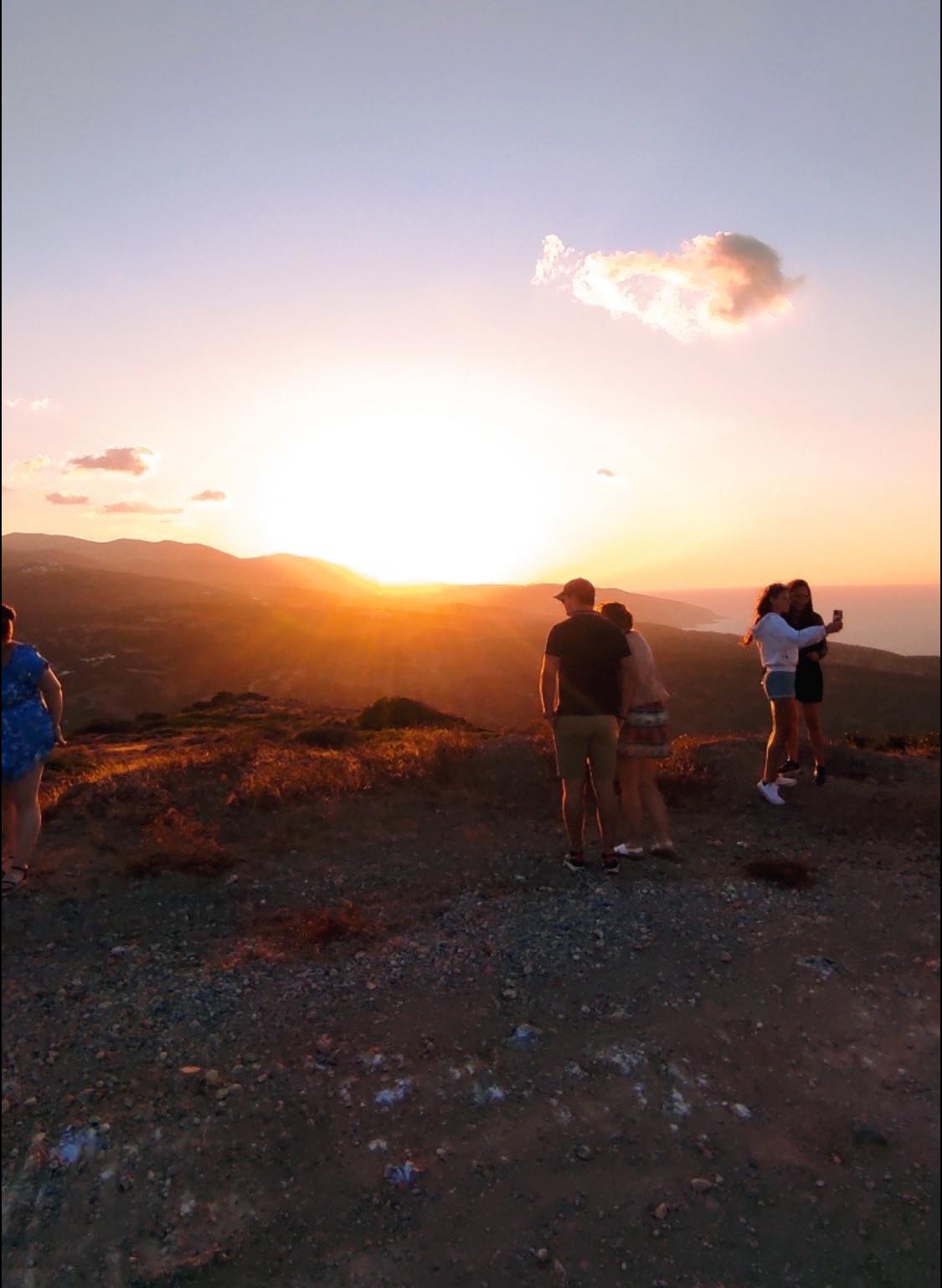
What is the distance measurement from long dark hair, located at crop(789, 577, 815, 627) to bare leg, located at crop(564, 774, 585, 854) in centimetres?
322

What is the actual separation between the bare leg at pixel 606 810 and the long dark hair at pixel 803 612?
304 centimetres

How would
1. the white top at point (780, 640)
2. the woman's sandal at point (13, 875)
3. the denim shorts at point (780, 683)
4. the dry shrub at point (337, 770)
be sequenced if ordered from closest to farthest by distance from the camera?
the woman's sandal at point (13, 875)
the white top at point (780, 640)
the denim shorts at point (780, 683)
the dry shrub at point (337, 770)

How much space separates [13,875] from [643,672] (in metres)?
5.41

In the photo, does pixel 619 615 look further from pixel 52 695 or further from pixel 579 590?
pixel 52 695

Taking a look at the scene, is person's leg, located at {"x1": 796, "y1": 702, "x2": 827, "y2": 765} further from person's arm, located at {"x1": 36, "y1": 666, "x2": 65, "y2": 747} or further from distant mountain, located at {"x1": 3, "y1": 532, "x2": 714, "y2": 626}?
distant mountain, located at {"x1": 3, "y1": 532, "x2": 714, "y2": 626}

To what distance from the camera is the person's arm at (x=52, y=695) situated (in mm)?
4578

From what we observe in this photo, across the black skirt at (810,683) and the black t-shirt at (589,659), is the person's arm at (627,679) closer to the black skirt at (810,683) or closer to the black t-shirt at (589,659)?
the black t-shirt at (589,659)

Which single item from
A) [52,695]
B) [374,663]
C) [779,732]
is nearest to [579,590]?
[779,732]

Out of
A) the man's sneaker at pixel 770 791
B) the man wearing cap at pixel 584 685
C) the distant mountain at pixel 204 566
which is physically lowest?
the man's sneaker at pixel 770 791

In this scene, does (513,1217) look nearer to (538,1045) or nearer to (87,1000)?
(538,1045)

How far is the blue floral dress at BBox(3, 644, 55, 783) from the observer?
449 cm

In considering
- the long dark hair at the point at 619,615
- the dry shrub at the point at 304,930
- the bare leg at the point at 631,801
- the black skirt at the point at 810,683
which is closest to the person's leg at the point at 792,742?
the black skirt at the point at 810,683

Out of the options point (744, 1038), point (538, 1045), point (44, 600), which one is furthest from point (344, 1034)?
point (44, 600)

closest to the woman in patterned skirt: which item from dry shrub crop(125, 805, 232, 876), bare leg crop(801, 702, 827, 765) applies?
bare leg crop(801, 702, 827, 765)
